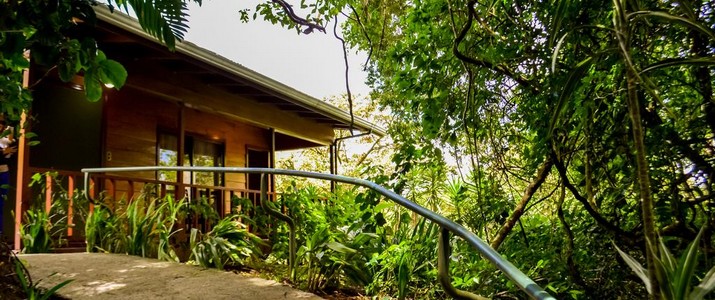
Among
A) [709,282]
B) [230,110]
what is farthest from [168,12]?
[230,110]

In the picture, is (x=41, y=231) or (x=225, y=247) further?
(x=41, y=231)

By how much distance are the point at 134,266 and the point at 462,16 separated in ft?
10.7

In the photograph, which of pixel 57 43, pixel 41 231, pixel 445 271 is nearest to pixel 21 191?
pixel 41 231

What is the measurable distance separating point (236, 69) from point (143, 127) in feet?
7.06

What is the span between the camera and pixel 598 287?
11.8 feet

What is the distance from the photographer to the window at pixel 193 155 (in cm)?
862

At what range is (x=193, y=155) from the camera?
29.9 ft

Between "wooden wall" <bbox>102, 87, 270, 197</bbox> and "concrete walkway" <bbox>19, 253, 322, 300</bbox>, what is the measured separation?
289cm

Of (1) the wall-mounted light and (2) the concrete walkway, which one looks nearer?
(2) the concrete walkway

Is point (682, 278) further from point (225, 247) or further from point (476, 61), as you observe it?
point (225, 247)

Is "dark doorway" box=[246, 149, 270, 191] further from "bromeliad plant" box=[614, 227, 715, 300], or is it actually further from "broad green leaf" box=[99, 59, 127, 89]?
"bromeliad plant" box=[614, 227, 715, 300]

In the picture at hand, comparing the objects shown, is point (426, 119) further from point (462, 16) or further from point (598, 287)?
point (598, 287)

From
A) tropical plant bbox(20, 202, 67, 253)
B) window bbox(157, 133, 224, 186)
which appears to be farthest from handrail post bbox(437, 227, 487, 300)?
window bbox(157, 133, 224, 186)

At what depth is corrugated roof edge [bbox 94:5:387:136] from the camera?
5.18 m
